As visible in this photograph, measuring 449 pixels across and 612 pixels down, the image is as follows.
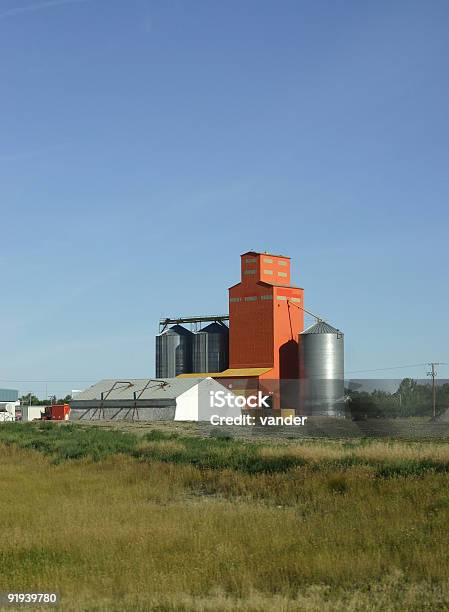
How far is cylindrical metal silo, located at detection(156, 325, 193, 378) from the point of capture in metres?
90.6

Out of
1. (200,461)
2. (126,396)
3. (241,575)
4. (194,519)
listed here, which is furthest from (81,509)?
(126,396)

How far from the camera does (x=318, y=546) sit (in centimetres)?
1269

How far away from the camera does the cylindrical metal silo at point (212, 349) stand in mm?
86875

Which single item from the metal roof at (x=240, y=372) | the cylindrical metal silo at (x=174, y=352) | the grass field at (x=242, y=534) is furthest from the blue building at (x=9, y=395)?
the grass field at (x=242, y=534)

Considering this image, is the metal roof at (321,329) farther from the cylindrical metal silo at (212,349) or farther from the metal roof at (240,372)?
the cylindrical metal silo at (212,349)

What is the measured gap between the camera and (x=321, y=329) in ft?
252

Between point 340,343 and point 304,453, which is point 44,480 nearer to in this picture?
point 304,453

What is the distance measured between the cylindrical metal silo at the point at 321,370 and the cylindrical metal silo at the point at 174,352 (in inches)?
695

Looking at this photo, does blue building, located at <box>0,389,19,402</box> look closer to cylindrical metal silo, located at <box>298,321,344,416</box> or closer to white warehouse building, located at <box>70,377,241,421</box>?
white warehouse building, located at <box>70,377,241,421</box>

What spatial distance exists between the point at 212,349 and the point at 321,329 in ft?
50.1

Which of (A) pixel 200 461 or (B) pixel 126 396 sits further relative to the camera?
(B) pixel 126 396

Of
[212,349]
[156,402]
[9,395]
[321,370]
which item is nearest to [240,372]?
[321,370]

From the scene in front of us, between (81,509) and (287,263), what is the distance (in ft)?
223

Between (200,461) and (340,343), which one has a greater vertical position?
(340,343)
